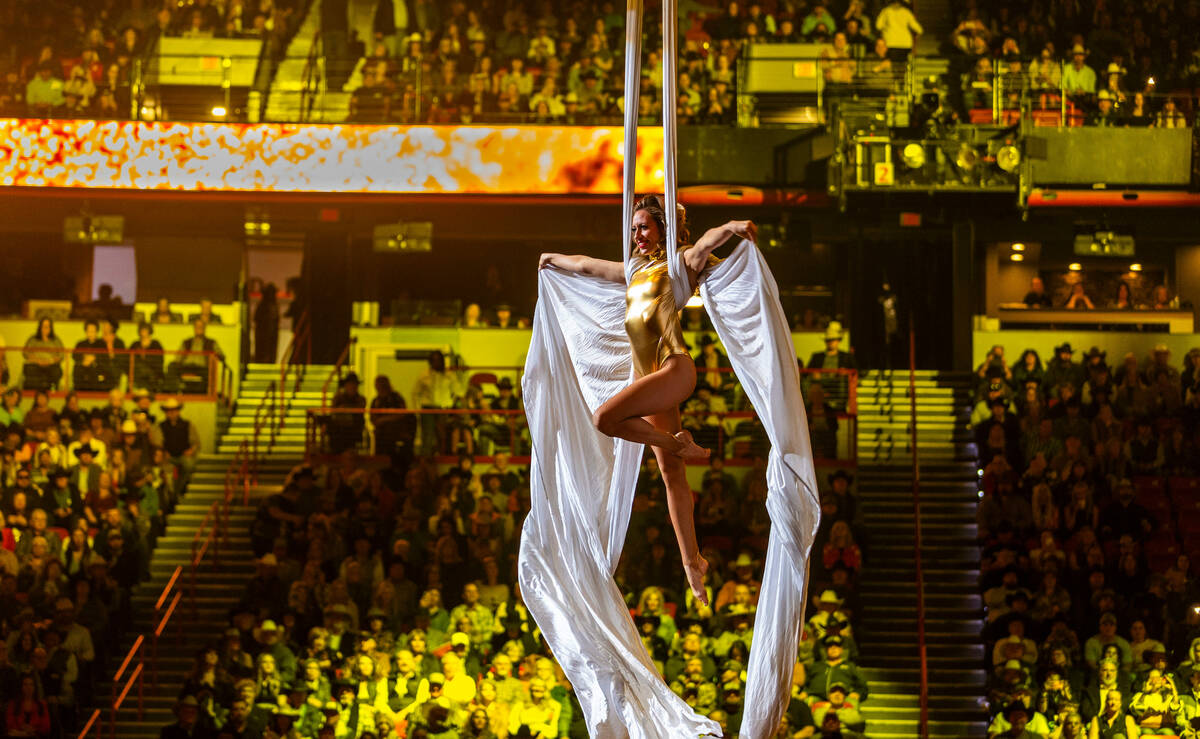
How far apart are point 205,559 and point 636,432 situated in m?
9.34

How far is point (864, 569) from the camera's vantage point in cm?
1491

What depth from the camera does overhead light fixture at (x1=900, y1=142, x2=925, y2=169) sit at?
651 inches

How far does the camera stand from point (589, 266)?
781cm

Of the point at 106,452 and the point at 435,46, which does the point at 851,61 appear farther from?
the point at 106,452

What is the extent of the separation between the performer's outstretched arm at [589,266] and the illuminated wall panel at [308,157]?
1032 cm

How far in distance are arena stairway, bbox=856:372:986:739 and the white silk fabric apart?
20.0 ft

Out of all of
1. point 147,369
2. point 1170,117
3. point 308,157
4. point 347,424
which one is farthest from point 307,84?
point 1170,117

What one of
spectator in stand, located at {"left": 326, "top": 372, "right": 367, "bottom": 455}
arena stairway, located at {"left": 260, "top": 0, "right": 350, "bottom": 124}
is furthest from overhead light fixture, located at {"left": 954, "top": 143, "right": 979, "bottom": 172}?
arena stairway, located at {"left": 260, "top": 0, "right": 350, "bottom": 124}

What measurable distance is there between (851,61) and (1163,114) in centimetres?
310

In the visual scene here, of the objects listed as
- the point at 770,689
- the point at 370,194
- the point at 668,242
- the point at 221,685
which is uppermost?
the point at 370,194

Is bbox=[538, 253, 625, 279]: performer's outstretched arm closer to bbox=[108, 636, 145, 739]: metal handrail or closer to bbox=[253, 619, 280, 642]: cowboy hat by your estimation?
bbox=[253, 619, 280, 642]: cowboy hat

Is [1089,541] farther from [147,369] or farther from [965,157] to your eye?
[147,369]

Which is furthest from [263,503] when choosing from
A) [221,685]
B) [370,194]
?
[370,194]

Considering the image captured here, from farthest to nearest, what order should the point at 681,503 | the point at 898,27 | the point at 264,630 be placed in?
the point at 898,27 < the point at 264,630 < the point at 681,503
